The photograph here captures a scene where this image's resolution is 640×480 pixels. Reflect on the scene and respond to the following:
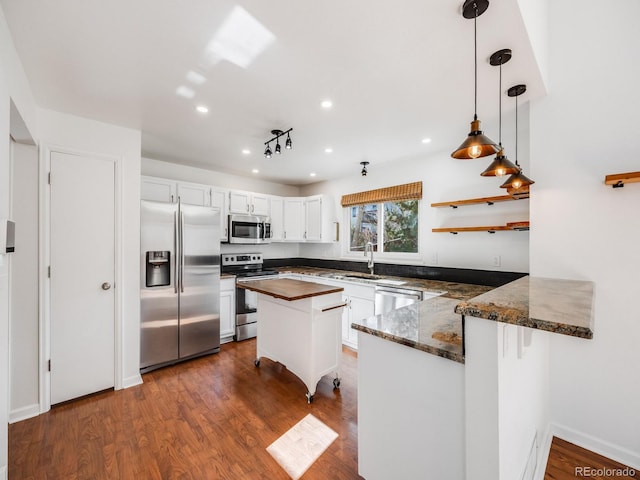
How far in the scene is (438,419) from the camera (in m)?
1.21

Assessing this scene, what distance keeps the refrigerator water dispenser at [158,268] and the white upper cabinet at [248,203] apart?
139 centimetres

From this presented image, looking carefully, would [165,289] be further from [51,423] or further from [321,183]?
[321,183]

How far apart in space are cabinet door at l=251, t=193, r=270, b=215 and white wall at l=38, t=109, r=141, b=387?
1884 mm

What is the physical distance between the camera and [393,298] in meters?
3.20

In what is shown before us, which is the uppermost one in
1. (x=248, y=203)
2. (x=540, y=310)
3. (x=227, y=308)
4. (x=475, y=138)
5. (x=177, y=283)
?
(x=248, y=203)

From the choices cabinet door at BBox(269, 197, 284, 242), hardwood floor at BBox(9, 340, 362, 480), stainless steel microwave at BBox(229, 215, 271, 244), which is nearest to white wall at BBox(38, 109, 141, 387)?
hardwood floor at BBox(9, 340, 362, 480)

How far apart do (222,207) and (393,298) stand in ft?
9.10

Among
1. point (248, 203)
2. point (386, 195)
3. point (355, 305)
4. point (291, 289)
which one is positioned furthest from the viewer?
point (248, 203)

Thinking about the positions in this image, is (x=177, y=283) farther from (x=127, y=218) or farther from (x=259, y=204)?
(x=259, y=204)

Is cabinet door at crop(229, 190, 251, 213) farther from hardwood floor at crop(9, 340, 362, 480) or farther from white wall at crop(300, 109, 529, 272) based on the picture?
hardwood floor at crop(9, 340, 362, 480)

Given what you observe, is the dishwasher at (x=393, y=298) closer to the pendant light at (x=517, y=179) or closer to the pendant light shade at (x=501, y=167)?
the pendant light at (x=517, y=179)

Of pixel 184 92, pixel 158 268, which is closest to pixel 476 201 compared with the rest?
pixel 184 92

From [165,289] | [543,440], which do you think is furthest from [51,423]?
[543,440]

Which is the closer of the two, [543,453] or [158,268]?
[543,453]
